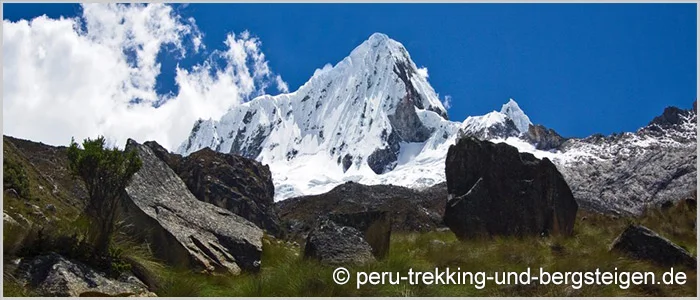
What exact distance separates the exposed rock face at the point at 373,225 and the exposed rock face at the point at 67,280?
4727 millimetres

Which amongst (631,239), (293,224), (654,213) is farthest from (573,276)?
(293,224)

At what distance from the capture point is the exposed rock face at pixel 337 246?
1263cm

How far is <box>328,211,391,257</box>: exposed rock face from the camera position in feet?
47.1

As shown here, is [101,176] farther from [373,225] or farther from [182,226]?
[373,225]

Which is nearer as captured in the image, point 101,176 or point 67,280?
point 67,280

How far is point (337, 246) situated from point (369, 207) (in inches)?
1943

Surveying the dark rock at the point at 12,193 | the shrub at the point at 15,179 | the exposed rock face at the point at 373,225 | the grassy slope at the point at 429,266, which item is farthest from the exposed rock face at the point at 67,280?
the shrub at the point at 15,179

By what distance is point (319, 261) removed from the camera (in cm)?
1247

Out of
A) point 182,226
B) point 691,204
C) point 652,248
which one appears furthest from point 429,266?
point 691,204

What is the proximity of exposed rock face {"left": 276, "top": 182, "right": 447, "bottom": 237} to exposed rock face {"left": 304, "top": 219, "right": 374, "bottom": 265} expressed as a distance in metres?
14.7

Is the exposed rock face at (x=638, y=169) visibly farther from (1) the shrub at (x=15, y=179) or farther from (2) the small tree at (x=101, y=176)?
(2) the small tree at (x=101, y=176)

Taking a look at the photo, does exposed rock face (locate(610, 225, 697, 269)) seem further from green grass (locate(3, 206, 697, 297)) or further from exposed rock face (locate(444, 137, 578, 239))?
exposed rock face (locate(444, 137, 578, 239))

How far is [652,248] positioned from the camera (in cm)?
1330

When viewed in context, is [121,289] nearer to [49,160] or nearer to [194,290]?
[194,290]
